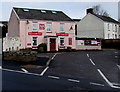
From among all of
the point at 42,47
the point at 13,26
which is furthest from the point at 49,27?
the point at 13,26

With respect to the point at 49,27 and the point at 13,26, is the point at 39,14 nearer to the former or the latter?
the point at 49,27

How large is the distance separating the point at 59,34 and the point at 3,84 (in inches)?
1002

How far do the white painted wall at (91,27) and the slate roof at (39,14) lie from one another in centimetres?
1202

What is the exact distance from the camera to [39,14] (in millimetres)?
33969

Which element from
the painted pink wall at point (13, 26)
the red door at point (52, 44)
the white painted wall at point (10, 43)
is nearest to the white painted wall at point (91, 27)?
the red door at point (52, 44)

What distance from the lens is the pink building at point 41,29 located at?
30.6m

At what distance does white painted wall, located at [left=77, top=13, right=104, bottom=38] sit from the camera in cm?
4485

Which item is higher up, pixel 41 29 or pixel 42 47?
pixel 41 29

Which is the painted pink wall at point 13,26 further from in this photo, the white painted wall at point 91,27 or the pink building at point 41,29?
the white painted wall at point 91,27

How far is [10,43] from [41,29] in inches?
241

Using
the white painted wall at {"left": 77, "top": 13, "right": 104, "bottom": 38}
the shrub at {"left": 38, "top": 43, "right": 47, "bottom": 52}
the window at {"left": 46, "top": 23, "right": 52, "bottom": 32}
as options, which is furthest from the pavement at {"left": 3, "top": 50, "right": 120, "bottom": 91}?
the white painted wall at {"left": 77, "top": 13, "right": 104, "bottom": 38}

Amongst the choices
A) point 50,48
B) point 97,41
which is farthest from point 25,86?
point 97,41

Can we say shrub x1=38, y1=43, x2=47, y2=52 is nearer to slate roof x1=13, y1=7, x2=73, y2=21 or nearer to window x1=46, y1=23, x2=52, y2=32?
window x1=46, y1=23, x2=52, y2=32

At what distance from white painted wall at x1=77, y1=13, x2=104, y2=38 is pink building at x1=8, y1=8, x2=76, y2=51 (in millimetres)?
12302
